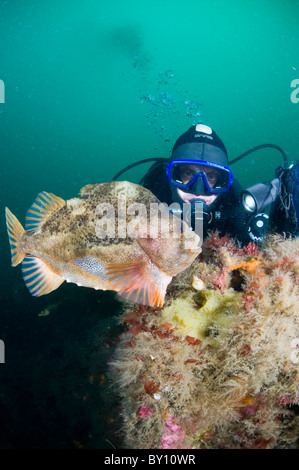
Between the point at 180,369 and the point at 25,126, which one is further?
the point at 25,126

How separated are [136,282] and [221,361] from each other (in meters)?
1.04

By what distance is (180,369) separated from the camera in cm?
216

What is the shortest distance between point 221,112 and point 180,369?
117 m

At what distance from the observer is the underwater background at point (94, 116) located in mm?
6297

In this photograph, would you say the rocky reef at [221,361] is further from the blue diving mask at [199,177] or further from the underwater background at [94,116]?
the underwater background at [94,116]

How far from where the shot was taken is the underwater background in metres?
6.30

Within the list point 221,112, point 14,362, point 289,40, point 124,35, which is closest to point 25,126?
point 124,35

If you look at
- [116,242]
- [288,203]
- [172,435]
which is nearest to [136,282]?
[116,242]

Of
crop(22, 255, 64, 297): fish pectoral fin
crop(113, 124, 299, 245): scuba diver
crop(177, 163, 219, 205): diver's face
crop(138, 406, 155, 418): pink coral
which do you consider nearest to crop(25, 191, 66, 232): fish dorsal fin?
crop(22, 255, 64, 297): fish pectoral fin

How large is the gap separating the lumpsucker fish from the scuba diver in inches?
43.5

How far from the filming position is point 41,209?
94.7 inches

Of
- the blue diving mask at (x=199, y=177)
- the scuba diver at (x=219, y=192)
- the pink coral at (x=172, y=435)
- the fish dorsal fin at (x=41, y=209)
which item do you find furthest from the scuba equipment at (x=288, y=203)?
the fish dorsal fin at (x=41, y=209)

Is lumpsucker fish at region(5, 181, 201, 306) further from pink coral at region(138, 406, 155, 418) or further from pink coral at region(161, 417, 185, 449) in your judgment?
pink coral at region(161, 417, 185, 449)
